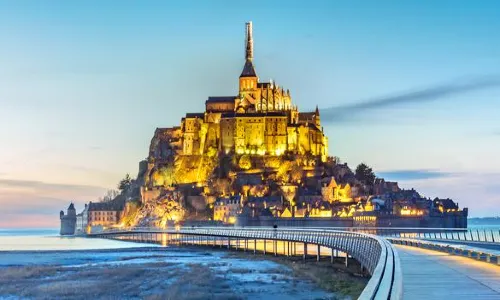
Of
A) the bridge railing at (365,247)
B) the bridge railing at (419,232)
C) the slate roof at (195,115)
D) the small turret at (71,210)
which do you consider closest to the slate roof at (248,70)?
the slate roof at (195,115)

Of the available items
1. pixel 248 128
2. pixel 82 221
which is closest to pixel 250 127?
pixel 248 128

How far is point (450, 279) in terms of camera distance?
59.3ft

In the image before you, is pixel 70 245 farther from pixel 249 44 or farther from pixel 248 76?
pixel 249 44

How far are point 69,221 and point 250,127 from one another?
215ft

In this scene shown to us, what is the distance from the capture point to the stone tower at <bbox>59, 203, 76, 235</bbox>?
19600 cm

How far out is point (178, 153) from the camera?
16938 centimetres

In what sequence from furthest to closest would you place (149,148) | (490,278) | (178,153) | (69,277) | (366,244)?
(149,148), (178,153), (69,277), (366,244), (490,278)

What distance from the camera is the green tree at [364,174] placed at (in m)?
171

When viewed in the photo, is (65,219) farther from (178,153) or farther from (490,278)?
(490,278)

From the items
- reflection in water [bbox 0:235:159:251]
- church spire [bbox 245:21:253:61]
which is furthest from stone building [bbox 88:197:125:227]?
church spire [bbox 245:21:253:61]

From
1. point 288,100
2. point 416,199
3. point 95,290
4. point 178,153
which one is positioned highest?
point 288,100

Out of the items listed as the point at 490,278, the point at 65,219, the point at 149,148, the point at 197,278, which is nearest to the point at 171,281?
the point at 197,278

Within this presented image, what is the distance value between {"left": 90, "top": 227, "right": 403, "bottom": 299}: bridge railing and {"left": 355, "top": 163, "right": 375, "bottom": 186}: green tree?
86076mm

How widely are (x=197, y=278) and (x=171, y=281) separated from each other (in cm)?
181
